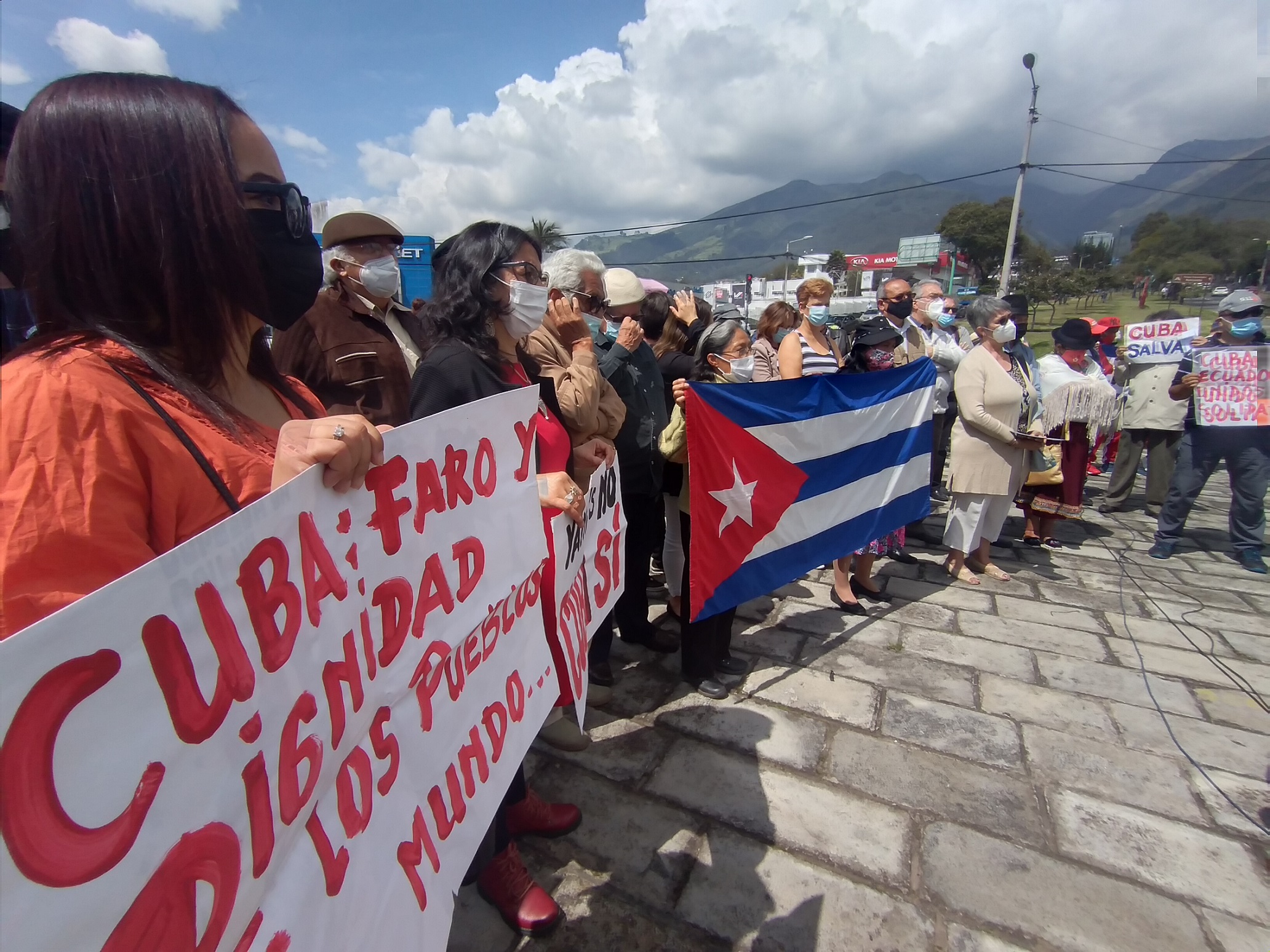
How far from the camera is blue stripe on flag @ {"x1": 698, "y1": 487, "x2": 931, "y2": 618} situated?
2943mm

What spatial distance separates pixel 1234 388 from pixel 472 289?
5852 millimetres

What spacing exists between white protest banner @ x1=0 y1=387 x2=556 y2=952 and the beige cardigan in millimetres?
3683

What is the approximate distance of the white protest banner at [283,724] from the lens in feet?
1.82

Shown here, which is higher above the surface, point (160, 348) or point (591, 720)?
point (160, 348)

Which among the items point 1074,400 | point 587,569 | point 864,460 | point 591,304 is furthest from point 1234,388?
point 587,569

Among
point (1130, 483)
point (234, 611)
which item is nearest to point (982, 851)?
point (234, 611)

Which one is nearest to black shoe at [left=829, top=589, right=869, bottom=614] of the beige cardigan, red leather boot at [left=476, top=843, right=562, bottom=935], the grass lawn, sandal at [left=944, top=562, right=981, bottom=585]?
sandal at [left=944, top=562, right=981, bottom=585]

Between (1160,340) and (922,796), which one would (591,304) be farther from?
(1160,340)

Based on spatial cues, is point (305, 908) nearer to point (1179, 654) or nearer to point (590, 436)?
point (590, 436)

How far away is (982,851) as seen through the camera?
83.3 inches

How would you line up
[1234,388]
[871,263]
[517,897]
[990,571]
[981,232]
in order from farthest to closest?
[871,263]
[981,232]
[1234,388]
[990,571]
[517,897]

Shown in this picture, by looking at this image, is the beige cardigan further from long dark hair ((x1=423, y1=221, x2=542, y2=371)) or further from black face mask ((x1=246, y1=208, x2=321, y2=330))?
black face mask ((x1=246, y1=208, x2=321, y2=330))

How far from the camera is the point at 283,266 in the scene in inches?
42.0

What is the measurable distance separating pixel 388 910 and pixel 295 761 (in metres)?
0.39
